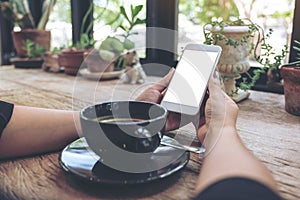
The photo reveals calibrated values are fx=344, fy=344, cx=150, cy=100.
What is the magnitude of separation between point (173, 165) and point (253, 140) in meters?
0.22

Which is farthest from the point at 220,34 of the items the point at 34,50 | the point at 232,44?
the point at 34,50

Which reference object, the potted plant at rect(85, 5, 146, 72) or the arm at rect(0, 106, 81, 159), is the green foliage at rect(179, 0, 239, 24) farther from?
the arm at rect(0, 106, 81, 159)

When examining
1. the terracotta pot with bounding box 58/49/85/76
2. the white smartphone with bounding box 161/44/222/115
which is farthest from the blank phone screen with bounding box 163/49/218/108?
the terracotta pot with bounding box 58/49/85/76

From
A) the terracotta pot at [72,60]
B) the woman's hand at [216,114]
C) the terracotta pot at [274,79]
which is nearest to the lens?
the woman's hand at [216,114]

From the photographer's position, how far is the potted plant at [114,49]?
1.16 metres

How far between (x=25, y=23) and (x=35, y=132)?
1.08m

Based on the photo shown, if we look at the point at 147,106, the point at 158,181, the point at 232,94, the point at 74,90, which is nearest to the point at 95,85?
the point at 74,90

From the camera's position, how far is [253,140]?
1.98 feet

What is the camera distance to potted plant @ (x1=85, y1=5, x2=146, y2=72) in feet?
3.79

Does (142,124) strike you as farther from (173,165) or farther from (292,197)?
(292,197)

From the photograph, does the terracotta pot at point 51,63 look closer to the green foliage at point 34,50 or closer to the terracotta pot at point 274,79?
the green foliage at point 34,50

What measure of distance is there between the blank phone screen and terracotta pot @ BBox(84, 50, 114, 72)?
22.1 inches

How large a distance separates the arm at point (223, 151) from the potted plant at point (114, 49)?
0.63 m

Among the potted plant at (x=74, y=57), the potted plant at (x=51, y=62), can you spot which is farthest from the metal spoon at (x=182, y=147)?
the potted plant at (x=51, y=62)
